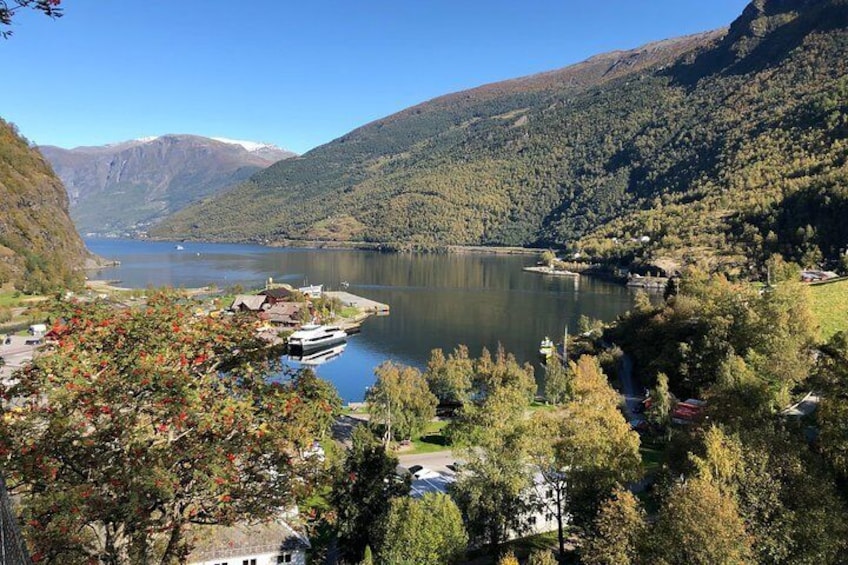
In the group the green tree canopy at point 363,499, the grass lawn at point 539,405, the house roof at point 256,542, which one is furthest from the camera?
the grass lawn at point 539,405

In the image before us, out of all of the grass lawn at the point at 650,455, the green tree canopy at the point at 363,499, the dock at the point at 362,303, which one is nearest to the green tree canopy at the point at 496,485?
the green tree canopy at the point at 363,499

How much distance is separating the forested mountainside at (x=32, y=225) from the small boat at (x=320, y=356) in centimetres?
3904

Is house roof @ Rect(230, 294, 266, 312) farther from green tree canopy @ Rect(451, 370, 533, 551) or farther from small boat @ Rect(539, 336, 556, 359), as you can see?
green tree canopy @ Rect(451, 370, 533, 551)

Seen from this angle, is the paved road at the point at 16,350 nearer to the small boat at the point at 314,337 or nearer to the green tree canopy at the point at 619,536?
the small boat at the point at 314,337

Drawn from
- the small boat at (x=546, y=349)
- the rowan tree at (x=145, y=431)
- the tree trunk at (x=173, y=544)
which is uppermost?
the rowan tree at (x=145, y=431)

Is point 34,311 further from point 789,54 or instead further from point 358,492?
point 789,54

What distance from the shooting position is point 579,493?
48.0 feet

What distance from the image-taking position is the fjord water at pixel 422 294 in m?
53.3

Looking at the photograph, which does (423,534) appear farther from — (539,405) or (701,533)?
(539,405)

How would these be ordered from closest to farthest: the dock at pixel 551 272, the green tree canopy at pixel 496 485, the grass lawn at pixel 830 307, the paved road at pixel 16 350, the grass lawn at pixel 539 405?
1. the green tree canopy at pixel 496 485
2. the grass lawn at pixel 830 307
3. the grass lawn at pixel 539 405
4. the paved road at pixel 16 350
5. the dock at pixel 551 272

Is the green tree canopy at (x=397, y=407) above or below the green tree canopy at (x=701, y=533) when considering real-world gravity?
below

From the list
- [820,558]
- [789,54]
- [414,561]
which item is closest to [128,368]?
[414,561]

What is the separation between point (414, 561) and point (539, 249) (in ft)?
577

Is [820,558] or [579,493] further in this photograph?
[579,493]
